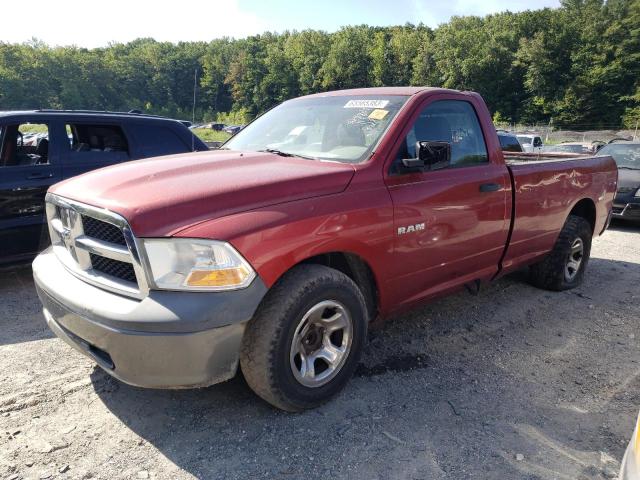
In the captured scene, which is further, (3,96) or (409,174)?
(3,96)


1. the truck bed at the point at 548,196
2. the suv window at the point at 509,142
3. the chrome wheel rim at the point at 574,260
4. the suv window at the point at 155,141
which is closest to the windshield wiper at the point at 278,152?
the truck bed at the point at 548,196

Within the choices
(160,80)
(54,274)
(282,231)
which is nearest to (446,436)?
(282,231)

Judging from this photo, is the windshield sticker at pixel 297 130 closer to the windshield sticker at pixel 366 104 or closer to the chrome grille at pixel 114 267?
the windshield sticker at pixel 366 104

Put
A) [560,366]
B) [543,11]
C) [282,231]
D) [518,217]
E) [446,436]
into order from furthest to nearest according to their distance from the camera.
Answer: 1. [543,11]
2. [518,217]
3. [560,366]
4. [446,436]
5. [282,231]

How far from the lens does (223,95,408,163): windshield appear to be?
3170 mm

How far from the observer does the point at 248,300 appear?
2293 millimetres

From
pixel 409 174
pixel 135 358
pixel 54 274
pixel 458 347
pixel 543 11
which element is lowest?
pixel 458 347

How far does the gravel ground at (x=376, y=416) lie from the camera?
2.37 meters

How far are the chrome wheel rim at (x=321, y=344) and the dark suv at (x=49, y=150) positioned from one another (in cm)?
314

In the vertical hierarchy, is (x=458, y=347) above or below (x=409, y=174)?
below

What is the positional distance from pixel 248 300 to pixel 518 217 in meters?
2.74

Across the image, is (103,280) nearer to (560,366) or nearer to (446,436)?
(446,436)

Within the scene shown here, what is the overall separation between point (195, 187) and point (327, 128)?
1.28 meters

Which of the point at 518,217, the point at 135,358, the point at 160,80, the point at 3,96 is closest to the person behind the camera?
the point at 135,358
